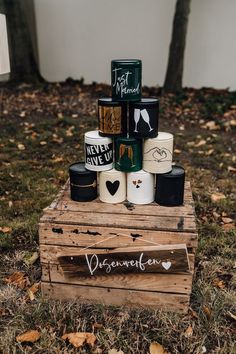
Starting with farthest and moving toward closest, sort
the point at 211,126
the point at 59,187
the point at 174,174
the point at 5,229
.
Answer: the point at 211,126 < the point at 59,187 < the point at 5,229 < the point at 174,174

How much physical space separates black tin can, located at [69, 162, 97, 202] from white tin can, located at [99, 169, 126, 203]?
5cm

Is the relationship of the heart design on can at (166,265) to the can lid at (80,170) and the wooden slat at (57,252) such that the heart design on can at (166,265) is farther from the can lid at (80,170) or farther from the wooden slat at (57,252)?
the can lid at (80,170)

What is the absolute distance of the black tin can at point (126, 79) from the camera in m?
1.92

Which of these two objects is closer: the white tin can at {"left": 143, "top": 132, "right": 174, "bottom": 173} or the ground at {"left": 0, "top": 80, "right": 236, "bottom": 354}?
the ground at {"left": 0, "top": 80, "right": 236, "bottom": 354}

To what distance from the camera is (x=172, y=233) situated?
1807 millimetres

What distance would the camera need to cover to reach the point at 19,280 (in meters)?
2.24

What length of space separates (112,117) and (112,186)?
361 mm

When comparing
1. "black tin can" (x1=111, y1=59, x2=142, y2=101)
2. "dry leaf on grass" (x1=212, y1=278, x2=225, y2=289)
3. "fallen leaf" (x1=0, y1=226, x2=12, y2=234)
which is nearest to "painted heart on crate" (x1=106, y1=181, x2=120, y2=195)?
"black tin can" (x1=111, y1=59, x2=142, y2=101)

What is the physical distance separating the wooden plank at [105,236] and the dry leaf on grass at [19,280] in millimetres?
440

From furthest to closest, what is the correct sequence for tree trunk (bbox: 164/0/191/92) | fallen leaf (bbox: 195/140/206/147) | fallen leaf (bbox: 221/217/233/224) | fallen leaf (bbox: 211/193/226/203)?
tree trunk (bbox: 164/0/191/92), fallen leaf (bbox: 195/140/206/147), fallen leaf (bbox: 211/193/226/203), fallen leaf (bbox: 221/217/233/224)

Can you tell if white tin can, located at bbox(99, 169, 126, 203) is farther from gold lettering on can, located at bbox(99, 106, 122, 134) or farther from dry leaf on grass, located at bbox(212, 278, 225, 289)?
dry leaf on grass, located at bbox(212, 278, 225, 289)

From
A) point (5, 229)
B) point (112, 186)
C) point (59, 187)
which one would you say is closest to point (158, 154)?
point (112, 186)

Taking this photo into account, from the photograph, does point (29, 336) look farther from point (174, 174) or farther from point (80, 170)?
point (174, 174)

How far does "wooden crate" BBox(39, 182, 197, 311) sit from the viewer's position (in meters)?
1.83
